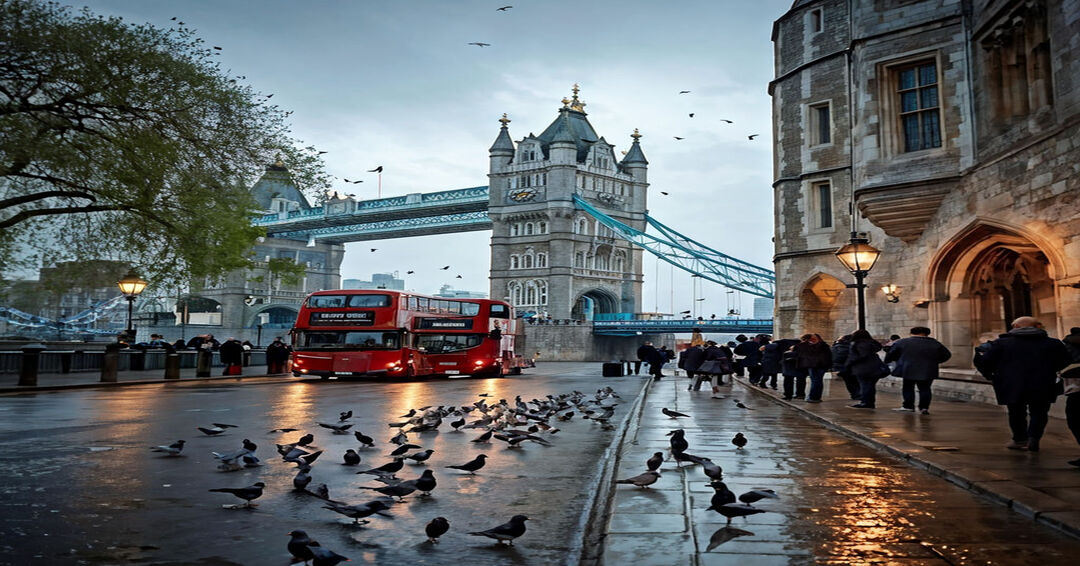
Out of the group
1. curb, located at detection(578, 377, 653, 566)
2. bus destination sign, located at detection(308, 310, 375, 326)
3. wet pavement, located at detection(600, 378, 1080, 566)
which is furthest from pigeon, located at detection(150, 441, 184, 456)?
bus destination sign, located at detection(308, 310, 375, 326)

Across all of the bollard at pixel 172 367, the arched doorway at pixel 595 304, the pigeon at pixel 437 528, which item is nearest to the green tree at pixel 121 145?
the bollard at pixel 172 367

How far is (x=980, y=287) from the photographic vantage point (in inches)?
589

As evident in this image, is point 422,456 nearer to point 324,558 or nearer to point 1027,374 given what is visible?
point 324,558

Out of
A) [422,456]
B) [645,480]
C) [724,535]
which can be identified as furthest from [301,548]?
[422,456]

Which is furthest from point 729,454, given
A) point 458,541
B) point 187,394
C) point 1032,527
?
point 187,394

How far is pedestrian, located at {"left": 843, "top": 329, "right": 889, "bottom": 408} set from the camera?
11.8 meters

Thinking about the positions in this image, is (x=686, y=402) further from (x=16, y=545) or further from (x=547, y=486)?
(x=16, y=545)

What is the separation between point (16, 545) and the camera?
12.5ft

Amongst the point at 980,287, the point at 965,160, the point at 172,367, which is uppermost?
the point at 965,160

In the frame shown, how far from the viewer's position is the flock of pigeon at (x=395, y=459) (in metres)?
3.82

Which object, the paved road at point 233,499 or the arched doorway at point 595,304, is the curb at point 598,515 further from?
the arched doorway at point 595,304

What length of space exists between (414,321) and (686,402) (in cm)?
1224

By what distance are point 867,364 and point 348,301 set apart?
50.4ft

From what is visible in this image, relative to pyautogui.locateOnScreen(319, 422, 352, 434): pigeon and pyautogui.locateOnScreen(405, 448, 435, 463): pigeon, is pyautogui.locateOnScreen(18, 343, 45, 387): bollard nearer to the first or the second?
pyautogui.locateOnScreen(319, 422, 352, 434): pigeon
